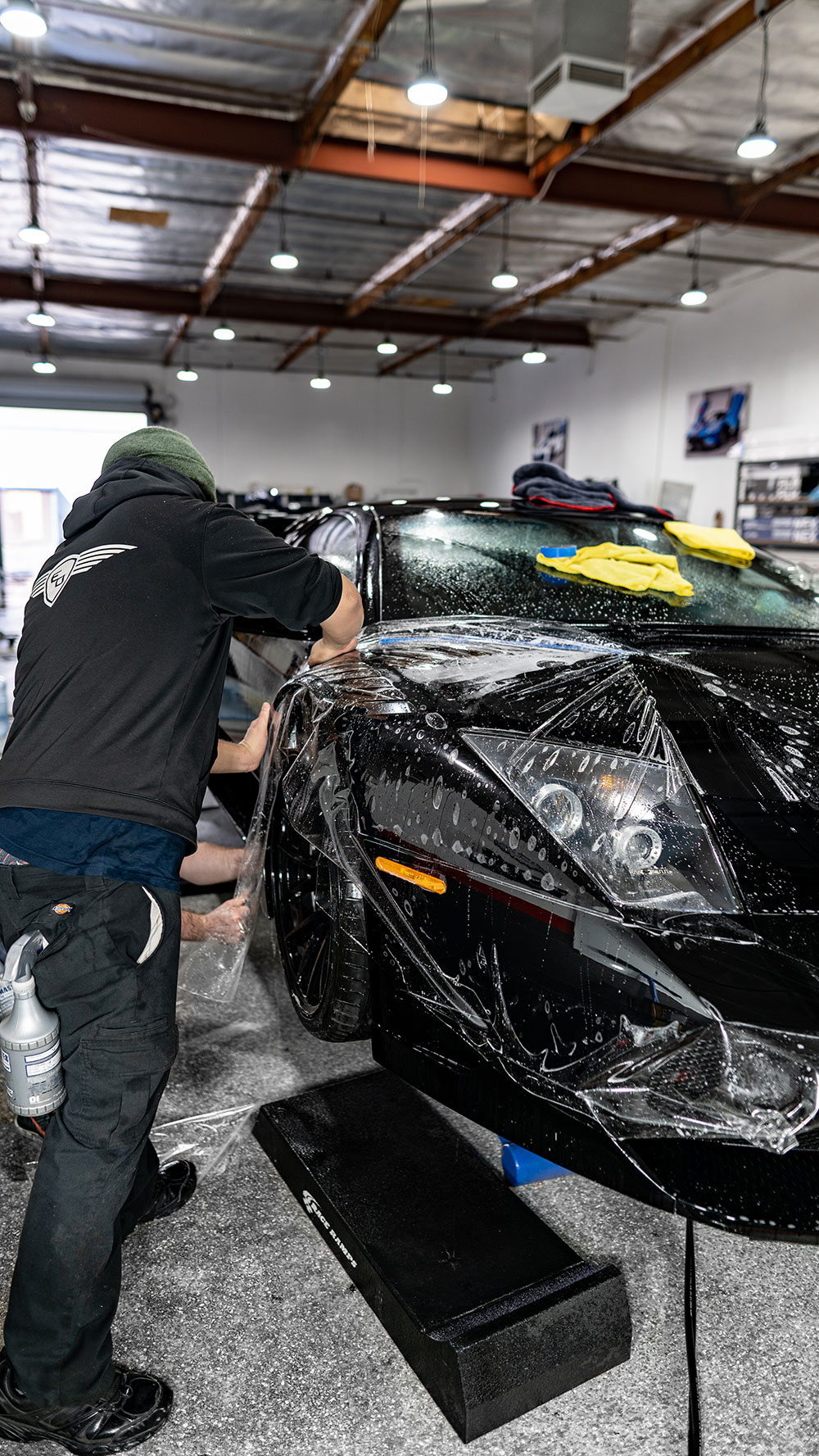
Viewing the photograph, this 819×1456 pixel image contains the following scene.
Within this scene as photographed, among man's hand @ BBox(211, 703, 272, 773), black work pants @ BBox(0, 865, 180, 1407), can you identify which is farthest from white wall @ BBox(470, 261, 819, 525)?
black work pants @ BBox(0, 865, 180, 1407)

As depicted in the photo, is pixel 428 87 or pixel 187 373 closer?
pixel 428 87

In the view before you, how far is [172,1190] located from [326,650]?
1.04m

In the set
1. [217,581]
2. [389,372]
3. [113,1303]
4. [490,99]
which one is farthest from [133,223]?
[113,1303]

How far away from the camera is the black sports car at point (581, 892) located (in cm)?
110

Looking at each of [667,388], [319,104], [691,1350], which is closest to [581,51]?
[319,104]

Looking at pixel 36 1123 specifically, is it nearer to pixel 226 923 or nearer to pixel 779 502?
pixel 226 923

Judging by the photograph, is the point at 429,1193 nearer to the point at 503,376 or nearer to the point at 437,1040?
the point at 437,1040

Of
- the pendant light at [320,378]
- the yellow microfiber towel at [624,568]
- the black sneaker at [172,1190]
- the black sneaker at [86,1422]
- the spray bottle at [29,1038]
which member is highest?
the pendant light at [320,378]

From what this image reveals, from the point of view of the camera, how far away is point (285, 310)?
37.8 ft

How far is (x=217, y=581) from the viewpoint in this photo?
1370mm

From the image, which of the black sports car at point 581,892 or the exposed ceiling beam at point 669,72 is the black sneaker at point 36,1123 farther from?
the exposed ceiling beam at point 669,72

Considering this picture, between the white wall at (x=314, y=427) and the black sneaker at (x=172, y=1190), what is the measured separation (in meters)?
14.3

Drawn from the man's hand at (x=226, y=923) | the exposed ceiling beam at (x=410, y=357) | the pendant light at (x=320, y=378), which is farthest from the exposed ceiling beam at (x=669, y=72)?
the exposed ceiling beam at (x=410, y=357)

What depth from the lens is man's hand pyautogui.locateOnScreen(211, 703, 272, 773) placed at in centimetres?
195
